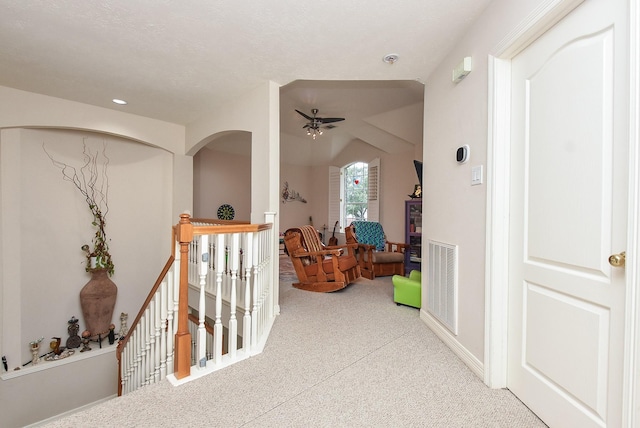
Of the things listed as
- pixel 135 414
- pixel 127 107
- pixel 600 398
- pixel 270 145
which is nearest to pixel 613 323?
pixel 600 398

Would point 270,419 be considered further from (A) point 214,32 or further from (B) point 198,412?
(A) point 214,32

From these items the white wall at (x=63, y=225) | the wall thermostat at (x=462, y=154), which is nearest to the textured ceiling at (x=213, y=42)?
the white wall at (x=63, y=225)

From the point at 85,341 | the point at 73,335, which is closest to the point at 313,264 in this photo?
the point at 85,341

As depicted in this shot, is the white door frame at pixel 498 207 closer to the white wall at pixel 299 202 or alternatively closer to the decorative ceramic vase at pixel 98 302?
the decorative ceramic vase at pixel 98 302

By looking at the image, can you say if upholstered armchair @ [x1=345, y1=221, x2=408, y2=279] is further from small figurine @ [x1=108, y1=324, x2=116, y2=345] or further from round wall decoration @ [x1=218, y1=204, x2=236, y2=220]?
small figurine @ [x1=108, y1=324, x2=116, y2=345]

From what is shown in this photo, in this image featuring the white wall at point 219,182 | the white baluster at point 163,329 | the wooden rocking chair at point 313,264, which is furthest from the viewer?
the white wall at point 219,182

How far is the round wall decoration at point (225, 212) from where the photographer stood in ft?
20.3

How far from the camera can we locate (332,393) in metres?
1.61

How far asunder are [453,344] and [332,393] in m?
1.07

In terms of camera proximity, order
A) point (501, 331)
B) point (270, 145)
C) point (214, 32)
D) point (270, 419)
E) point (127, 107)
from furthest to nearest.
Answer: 1. point (127, 107)
2. point (270, 145)
3. point (214, 32)
4. point (501, 331)
5. point (270, 419)

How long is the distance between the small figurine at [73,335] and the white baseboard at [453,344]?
4617mm

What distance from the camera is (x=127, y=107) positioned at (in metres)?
3.78

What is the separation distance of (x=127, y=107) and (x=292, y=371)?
3972mm

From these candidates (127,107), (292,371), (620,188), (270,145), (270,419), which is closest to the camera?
(620,188)
